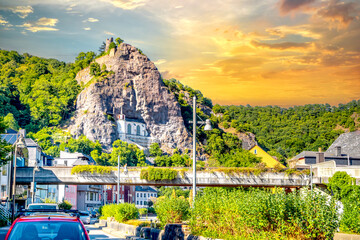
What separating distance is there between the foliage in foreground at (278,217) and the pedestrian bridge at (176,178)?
44.4 metres

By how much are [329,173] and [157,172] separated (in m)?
20.8

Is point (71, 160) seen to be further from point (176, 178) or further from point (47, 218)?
point (47, 218)

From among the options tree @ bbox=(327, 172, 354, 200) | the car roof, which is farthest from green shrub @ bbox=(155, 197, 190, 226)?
tree @ bbox=(327, 172, 354, 200)

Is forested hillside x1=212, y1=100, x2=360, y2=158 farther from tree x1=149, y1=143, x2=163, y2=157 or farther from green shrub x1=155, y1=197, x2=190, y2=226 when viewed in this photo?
green shrub x1=155, y1=197, x2=190, y2=226

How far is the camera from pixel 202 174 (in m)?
63.3

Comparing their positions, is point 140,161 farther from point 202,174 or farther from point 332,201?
point 332,201

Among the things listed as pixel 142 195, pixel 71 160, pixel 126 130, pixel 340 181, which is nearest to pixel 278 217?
pixel 340 181

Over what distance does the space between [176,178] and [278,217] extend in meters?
48.3

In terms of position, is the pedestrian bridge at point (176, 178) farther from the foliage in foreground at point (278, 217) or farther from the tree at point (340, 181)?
the foliage in foreground at point (278, 217)

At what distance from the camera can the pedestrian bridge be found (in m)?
62.0

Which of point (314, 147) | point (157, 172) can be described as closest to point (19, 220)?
point (157, 172)

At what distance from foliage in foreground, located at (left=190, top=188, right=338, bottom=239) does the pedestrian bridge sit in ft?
146

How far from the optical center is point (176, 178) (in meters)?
62.2

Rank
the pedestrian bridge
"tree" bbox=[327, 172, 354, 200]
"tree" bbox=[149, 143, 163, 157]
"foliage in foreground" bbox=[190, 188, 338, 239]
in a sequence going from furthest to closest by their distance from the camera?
"tree" bbox=[149, 143, 163, 157] < the pedestrian bridge < "tree" bbox=[327, 172, 354, 200] < "foliage in foreground" bbox=[190, 188, 338, 239]
